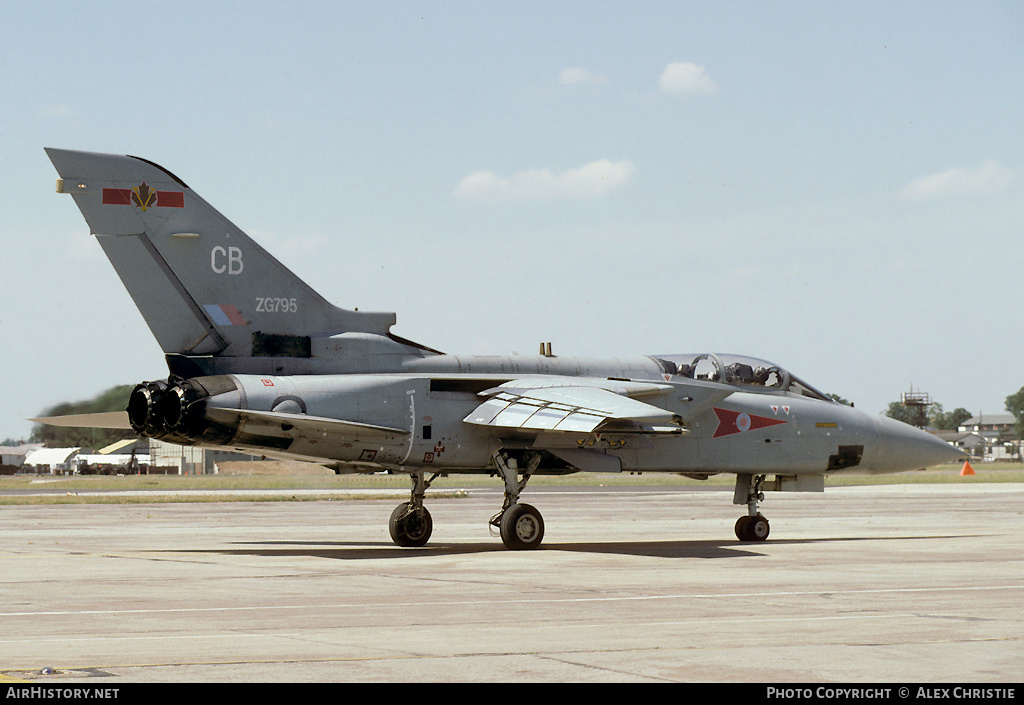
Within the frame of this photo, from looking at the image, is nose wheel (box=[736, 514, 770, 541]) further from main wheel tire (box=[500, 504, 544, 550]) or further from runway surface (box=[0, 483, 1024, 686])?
main wheel tire (box=[500, 504, 544, 550])

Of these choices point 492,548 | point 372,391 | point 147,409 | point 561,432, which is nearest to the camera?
point 147,409

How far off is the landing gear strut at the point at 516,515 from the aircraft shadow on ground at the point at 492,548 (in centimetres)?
29

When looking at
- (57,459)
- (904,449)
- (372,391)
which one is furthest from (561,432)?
(57,459)

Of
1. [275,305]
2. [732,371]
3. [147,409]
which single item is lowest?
[147,409]

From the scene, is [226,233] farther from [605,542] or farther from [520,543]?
[605,542]

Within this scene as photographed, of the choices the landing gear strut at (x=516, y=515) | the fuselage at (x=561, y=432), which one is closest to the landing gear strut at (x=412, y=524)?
the fuselage at (x=561, y=432)

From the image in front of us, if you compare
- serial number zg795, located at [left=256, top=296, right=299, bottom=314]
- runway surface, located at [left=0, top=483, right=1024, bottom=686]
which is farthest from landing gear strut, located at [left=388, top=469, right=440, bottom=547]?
serial number zg795, located at [left=256, top=296, right=299, bottom=314]

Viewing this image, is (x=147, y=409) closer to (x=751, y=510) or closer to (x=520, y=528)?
(x=520, y=528)

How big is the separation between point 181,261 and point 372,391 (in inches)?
139

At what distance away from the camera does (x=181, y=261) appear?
751 inches

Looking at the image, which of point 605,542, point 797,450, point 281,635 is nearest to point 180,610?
point 281,635

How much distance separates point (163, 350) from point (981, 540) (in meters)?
14.6

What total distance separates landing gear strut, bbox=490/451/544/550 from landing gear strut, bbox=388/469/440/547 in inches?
68.2
